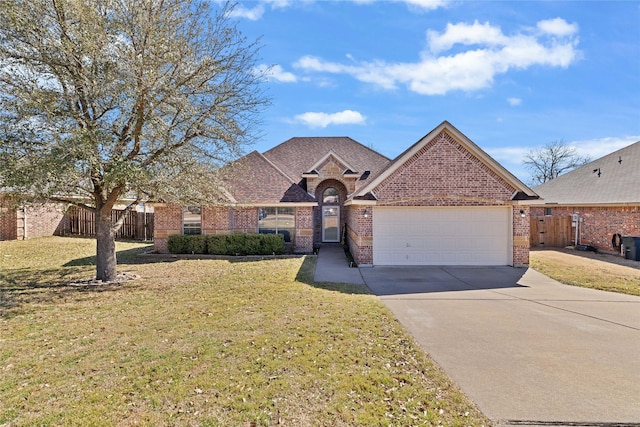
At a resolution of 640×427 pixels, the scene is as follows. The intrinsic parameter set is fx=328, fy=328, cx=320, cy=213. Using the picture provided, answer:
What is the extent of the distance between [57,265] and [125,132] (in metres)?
7.26

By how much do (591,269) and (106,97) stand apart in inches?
637

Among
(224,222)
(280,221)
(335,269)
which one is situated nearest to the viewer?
(335,269)

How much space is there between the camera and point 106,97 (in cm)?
820

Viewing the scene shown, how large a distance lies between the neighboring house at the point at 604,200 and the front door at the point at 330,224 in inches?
437

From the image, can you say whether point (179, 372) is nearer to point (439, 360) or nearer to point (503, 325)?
point (439, 360)

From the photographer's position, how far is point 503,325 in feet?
20.2

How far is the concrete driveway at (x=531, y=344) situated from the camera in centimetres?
362

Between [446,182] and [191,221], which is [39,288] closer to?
[191,221]

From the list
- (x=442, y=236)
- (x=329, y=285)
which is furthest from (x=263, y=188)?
(x=442, y=236)

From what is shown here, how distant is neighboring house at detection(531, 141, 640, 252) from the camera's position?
48.8ft

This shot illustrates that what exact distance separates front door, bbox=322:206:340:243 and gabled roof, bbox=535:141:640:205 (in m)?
12.2

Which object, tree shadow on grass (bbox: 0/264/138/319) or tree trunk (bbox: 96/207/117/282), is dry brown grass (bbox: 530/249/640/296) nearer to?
tree shadow on grass (bbox: 0/264/138/319)

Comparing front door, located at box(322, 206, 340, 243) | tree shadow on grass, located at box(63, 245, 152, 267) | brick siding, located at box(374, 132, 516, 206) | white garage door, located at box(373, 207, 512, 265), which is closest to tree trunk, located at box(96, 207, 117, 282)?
tree shadow on grass, located at box(63, 245, 152, 267)

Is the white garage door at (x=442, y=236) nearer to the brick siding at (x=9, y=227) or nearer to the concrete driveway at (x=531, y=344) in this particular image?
the concrete driveway at (x=531, y=344)
